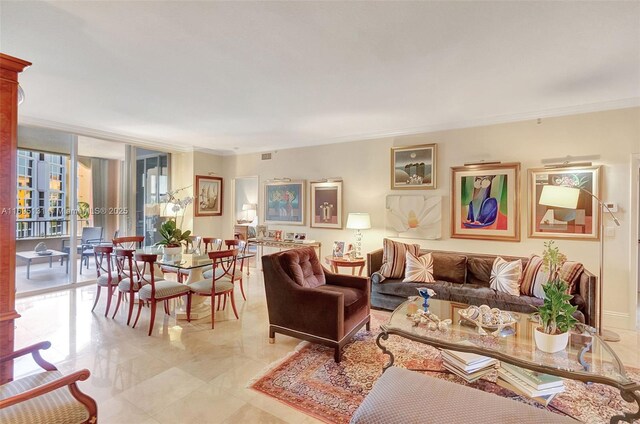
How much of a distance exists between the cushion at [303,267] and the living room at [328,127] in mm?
660

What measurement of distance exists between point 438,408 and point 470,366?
45.8 inches

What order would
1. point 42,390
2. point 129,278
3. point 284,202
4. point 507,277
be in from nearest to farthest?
1. point 42,390
2. point 507,277
3. point 129,278
4. point 284,202

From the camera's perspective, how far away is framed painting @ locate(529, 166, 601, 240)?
3.82 m

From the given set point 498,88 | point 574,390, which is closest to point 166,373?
point 574,390

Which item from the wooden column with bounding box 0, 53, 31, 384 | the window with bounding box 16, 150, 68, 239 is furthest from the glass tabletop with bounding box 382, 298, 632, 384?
the window with bounding box 16, 150, 68, 239

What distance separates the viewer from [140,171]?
634 centimetres

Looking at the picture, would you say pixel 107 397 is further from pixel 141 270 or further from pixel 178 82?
pixel 178 82

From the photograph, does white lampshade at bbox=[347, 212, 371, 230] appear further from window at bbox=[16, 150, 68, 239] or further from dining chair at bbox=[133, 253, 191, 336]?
window at bbox=[16, 150, 68, 239]

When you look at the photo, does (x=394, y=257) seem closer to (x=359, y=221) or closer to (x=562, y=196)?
(x=359, y=221)

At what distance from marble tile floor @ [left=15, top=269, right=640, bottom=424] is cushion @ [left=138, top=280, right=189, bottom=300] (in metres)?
0.39

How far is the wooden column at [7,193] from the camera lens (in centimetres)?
163

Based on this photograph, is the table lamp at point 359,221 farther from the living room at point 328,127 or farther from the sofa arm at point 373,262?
the sofa arm at point 373,262

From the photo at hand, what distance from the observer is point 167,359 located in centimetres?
288

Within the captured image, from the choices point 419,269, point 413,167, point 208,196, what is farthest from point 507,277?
point 208,196
